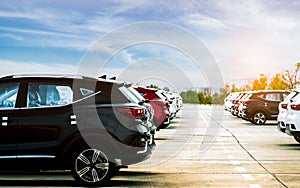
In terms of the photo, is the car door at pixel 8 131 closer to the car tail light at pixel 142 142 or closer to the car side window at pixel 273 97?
the car tail light at pixel 142 142

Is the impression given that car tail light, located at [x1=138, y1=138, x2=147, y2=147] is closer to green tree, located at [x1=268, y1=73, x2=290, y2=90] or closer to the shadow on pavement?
the shadow on pavement

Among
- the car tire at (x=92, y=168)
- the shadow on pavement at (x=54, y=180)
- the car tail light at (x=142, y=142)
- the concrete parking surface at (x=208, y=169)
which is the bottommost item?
the shadow on pavement at (x=54, y=180)

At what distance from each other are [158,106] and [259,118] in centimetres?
964

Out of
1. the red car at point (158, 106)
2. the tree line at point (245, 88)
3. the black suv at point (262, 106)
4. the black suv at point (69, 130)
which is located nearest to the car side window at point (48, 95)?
the black suv at point (69, 130)

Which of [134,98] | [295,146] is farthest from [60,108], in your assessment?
[295,146]

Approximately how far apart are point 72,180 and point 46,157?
0.92m

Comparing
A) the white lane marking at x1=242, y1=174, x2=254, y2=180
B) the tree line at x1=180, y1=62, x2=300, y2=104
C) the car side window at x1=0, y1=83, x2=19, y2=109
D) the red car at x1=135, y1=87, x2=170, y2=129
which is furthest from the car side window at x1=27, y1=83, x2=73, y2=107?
the tree line at x1=180, y1=62, x2=300, y2=104

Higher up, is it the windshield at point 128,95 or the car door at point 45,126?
the windshield at point 128,95

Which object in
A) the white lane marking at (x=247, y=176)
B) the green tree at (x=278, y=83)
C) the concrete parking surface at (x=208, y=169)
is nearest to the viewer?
the concrete parking surface at (x=208, y=169)

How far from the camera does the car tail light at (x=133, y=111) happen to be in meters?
8.78

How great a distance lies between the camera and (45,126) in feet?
28.3

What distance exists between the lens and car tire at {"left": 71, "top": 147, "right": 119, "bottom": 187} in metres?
8.73

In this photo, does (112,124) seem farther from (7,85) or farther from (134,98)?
(7,85)

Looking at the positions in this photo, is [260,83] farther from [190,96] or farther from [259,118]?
[259,118]
